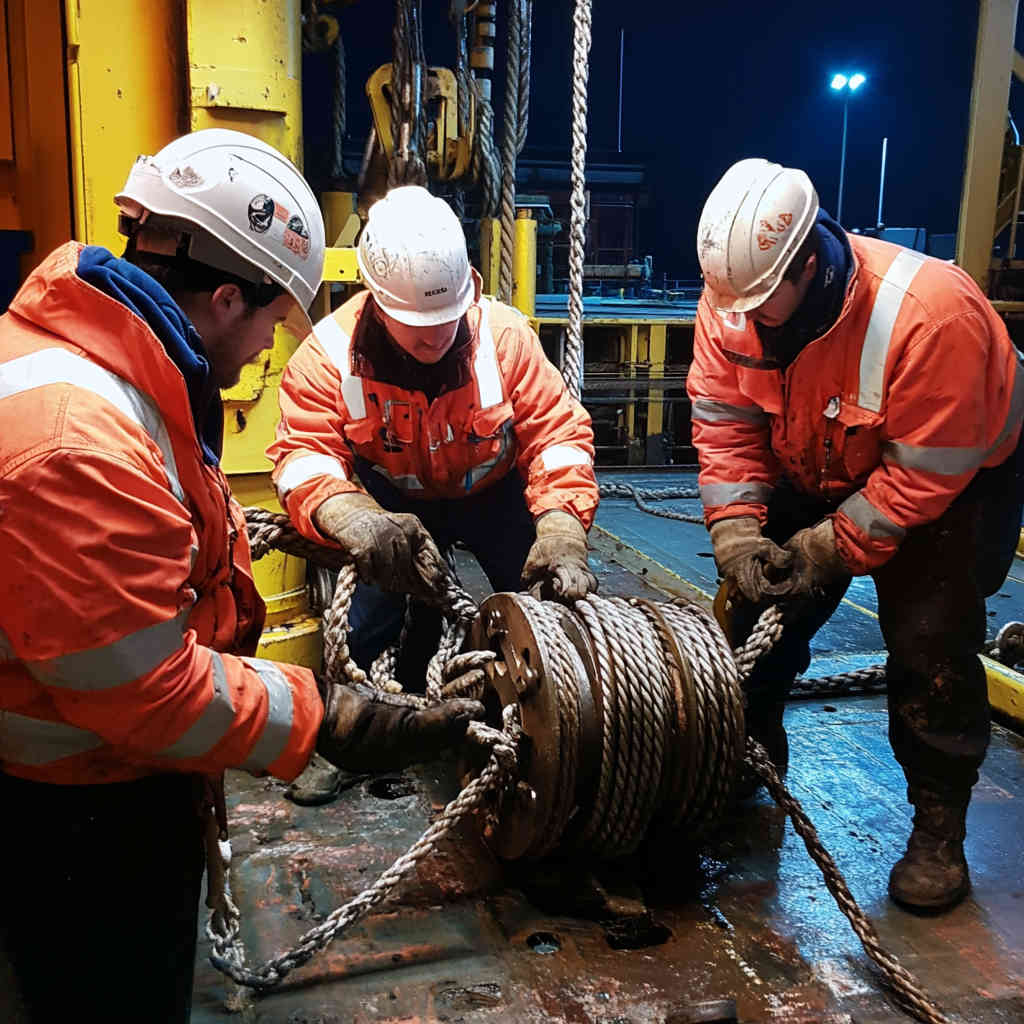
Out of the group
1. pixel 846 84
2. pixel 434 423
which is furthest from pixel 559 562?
pixel 846 84

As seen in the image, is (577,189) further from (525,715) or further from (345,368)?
(525,715)

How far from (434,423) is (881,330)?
137 centimetres

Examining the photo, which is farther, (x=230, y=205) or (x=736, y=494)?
(x=736, y=494)

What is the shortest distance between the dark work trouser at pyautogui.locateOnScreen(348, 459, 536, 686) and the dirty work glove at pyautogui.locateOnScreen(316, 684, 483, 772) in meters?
1.52

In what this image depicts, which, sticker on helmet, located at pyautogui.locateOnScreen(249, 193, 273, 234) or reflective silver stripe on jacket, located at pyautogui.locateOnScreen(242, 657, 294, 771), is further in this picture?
sticker on helmet, located at pyautogui.locateOnScreen(249, 193, 273, 234)

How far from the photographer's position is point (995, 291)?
33.8 ft

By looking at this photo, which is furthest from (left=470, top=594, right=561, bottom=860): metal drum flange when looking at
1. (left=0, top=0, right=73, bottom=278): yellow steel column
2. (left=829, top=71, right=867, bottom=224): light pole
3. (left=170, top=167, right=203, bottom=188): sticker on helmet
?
(left=829, top=71, right=867, bottom=224): light pole

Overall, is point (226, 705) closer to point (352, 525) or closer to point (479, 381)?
point (352, 525)

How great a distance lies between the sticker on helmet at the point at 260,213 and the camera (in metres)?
1.76

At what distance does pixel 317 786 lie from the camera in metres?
3.29

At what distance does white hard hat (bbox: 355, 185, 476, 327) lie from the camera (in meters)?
2.99

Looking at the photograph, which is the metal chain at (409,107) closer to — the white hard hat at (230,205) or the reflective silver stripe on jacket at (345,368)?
the reflective silver stripe on jacket at (345,368)

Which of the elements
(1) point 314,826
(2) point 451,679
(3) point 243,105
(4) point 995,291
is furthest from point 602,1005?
(4) point 995,291

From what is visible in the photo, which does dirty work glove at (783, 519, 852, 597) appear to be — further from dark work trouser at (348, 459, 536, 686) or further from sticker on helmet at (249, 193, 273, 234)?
sticker on helmet at (249, 193, 273, 234)
